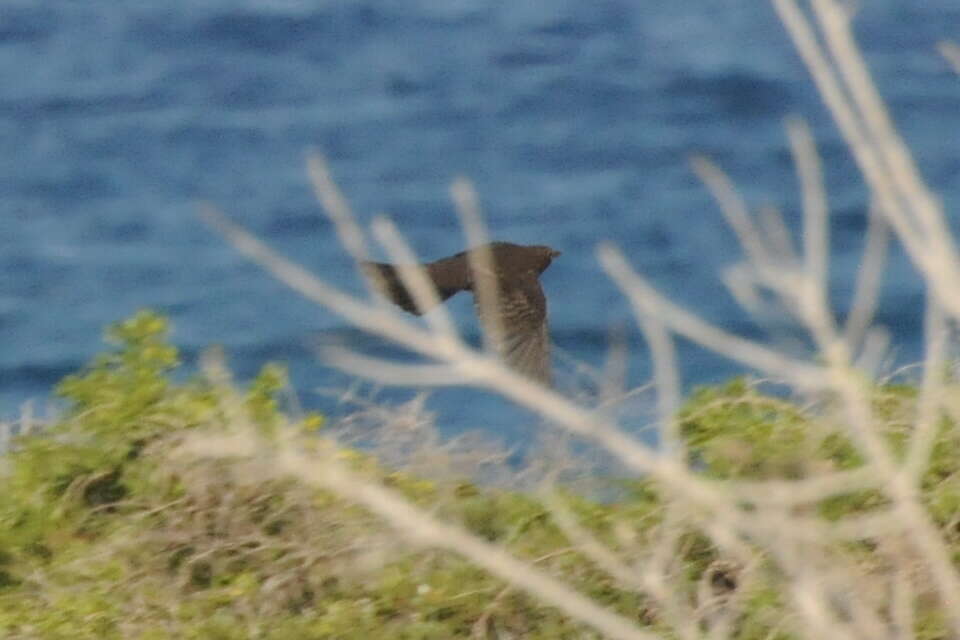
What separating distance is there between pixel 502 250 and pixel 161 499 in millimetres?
2145

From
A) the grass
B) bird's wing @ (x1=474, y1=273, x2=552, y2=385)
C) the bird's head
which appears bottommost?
the grass

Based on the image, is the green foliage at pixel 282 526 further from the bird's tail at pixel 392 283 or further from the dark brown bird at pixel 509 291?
the bird's tail at pixel 392 283

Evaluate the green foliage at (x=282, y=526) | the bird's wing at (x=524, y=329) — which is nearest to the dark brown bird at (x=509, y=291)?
the bird's wing at (x=524, y=329)

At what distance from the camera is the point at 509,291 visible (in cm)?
666

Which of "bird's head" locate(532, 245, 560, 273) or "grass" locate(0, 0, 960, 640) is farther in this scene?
"bird's head" locate(532, 245, 560, 273)

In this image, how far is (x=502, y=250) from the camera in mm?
7070

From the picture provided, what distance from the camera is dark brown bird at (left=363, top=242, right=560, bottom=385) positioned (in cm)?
635

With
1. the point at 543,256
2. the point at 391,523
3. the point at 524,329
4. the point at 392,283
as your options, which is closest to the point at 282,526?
the point at 391,523

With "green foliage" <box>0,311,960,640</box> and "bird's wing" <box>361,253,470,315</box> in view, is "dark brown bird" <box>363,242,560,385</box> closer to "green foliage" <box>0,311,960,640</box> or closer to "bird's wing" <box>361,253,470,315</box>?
"bird's wing" <box>361,253,470,315</box>

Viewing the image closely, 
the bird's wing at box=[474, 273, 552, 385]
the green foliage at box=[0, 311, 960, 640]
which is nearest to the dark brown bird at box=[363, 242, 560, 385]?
the bird's wing at box=[474, 273, 552, 385]

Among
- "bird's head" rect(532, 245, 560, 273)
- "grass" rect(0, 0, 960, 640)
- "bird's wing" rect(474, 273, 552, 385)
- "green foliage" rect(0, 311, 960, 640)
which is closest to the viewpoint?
"grass" rect(0, 0, 960, 640)

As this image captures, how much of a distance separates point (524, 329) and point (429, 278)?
1.49 ft

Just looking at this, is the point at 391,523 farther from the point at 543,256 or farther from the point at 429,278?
the point at 543,256

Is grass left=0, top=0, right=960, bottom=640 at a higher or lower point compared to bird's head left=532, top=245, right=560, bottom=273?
lower
